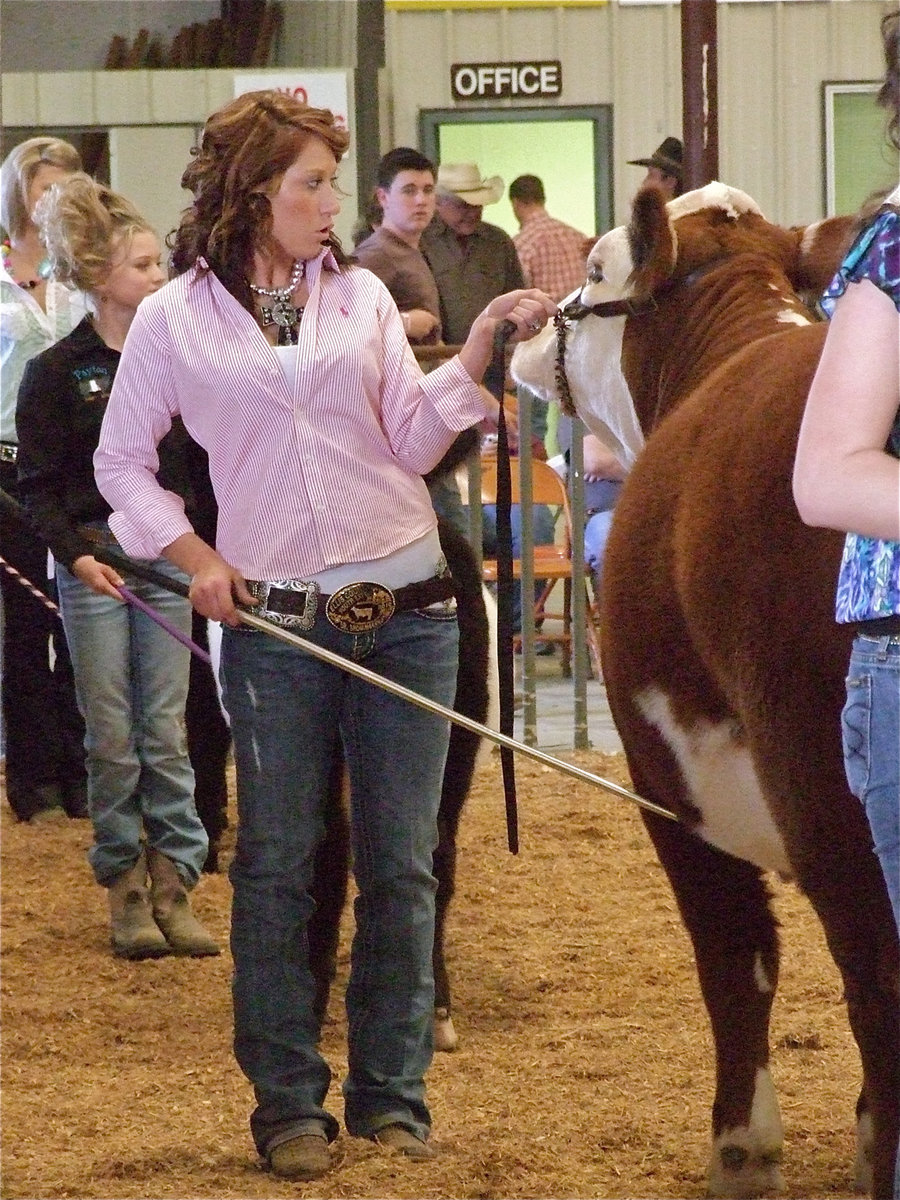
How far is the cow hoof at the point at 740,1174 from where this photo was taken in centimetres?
313

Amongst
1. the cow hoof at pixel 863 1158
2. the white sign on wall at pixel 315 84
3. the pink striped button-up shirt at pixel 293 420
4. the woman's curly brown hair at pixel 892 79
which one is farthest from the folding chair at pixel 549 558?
the woman's curly brown hair at pixel 892 79

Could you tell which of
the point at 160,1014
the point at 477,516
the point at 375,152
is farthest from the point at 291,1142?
the point at 375,152

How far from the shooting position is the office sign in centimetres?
1245

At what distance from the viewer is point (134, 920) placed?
4.85 meters

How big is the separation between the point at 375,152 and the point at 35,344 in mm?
6800

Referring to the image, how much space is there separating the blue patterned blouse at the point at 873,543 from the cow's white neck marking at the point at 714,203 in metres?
1.78

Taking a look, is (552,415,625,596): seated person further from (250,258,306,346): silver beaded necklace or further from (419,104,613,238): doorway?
(419,104,613,238): doorway

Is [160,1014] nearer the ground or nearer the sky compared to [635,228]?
nearer the ground

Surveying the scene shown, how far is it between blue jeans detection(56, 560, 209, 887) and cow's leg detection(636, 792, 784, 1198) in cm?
198

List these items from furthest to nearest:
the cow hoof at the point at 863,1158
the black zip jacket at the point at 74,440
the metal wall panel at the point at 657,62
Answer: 1. the metal wall panel at the point at 657,62
2. the black zip jacket at the point at 74,440
3. the cow hoof at the point at 863,1158

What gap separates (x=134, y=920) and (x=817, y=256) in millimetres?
2680

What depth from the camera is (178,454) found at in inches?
183

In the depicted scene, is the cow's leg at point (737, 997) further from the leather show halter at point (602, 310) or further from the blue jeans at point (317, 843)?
the leather show halter at point (602, 310)

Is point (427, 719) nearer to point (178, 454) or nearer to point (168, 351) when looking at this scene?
point (168, 351)
